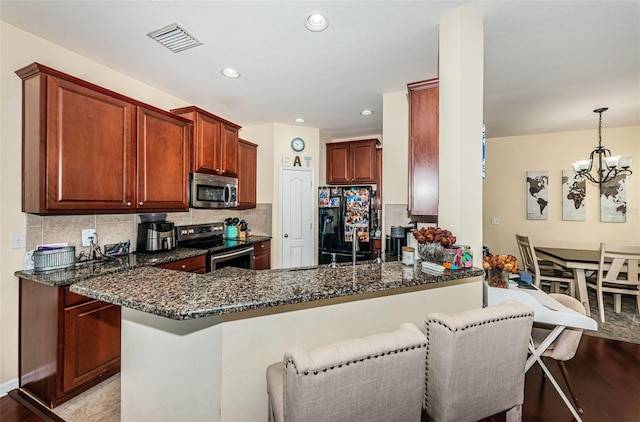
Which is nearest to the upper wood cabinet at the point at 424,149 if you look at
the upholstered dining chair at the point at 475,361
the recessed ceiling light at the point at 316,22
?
the recessed ceiling light at the point at 316,22

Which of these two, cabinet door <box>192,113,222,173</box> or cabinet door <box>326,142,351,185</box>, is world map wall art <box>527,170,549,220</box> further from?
cabinet door <box>192,113,222,173</box>

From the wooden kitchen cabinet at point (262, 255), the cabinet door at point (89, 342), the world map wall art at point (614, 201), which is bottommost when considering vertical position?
the cabinet door at point (89, 342)

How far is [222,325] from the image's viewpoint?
3.53 ft

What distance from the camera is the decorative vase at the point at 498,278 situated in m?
1.96

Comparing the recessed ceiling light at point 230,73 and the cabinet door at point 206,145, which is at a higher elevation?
the recessed ceiling light at point 230,73

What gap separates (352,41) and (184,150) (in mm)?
2060

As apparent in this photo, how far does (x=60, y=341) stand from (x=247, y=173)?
2873 millimetres

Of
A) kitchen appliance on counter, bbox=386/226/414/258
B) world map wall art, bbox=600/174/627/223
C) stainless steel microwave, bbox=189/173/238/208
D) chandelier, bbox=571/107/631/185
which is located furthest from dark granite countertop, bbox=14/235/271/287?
world map wall art, bbox=600/174/627/223

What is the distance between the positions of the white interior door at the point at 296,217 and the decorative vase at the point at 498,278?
2.96 metres

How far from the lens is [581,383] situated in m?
2.19

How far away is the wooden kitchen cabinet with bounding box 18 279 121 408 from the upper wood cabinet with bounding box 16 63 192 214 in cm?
64

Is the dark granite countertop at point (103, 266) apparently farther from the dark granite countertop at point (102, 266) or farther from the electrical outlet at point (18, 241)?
the electrical outlet at point (18, 241)

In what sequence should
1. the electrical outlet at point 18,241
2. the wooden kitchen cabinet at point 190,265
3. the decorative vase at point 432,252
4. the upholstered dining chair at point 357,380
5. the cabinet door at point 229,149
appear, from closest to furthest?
the upholstered dining chair at point 357,380 < the decorative vase at point 432,252 < the electrical outlet at point 18,241 < the wooden kitchen cabinet at point 190,265 < the cabinet door at point 229,149

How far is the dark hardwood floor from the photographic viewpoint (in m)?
1.83
